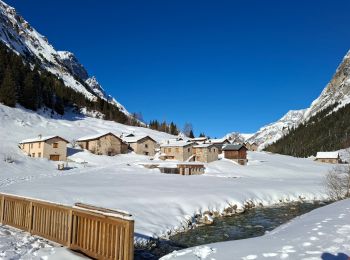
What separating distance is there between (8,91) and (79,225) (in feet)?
330

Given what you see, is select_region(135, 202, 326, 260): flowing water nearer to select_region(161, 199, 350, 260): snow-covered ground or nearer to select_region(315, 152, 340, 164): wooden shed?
select_region(161, 199, 350, 260): snow-covered ground

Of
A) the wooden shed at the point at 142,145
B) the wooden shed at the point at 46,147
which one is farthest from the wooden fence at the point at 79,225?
the wooden shed at the point at 142,145

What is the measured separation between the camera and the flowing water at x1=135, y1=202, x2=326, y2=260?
19.1 m

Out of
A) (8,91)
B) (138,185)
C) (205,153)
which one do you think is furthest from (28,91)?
(138,185)

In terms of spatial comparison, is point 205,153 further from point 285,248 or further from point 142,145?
point 285,248

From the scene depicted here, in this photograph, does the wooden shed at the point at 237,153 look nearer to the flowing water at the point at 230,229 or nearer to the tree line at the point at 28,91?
the flowing water at the point at 230,229

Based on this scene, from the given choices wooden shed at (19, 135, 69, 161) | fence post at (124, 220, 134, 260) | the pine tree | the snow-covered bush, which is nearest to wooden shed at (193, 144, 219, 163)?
wooden shed at (19, 135, 69, 161)

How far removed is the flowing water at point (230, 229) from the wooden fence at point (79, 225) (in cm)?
295

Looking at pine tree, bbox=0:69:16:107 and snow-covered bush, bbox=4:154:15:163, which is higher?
pine tree, bbox=0:69:16:107

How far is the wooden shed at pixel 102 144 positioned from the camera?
3497 inches

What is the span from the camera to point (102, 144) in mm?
89500

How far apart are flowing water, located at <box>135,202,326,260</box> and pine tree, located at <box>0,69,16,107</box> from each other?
284ft

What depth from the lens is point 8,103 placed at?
103 meters

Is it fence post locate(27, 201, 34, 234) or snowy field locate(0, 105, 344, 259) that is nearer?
fence post locate(27, 201, 34, 234)
